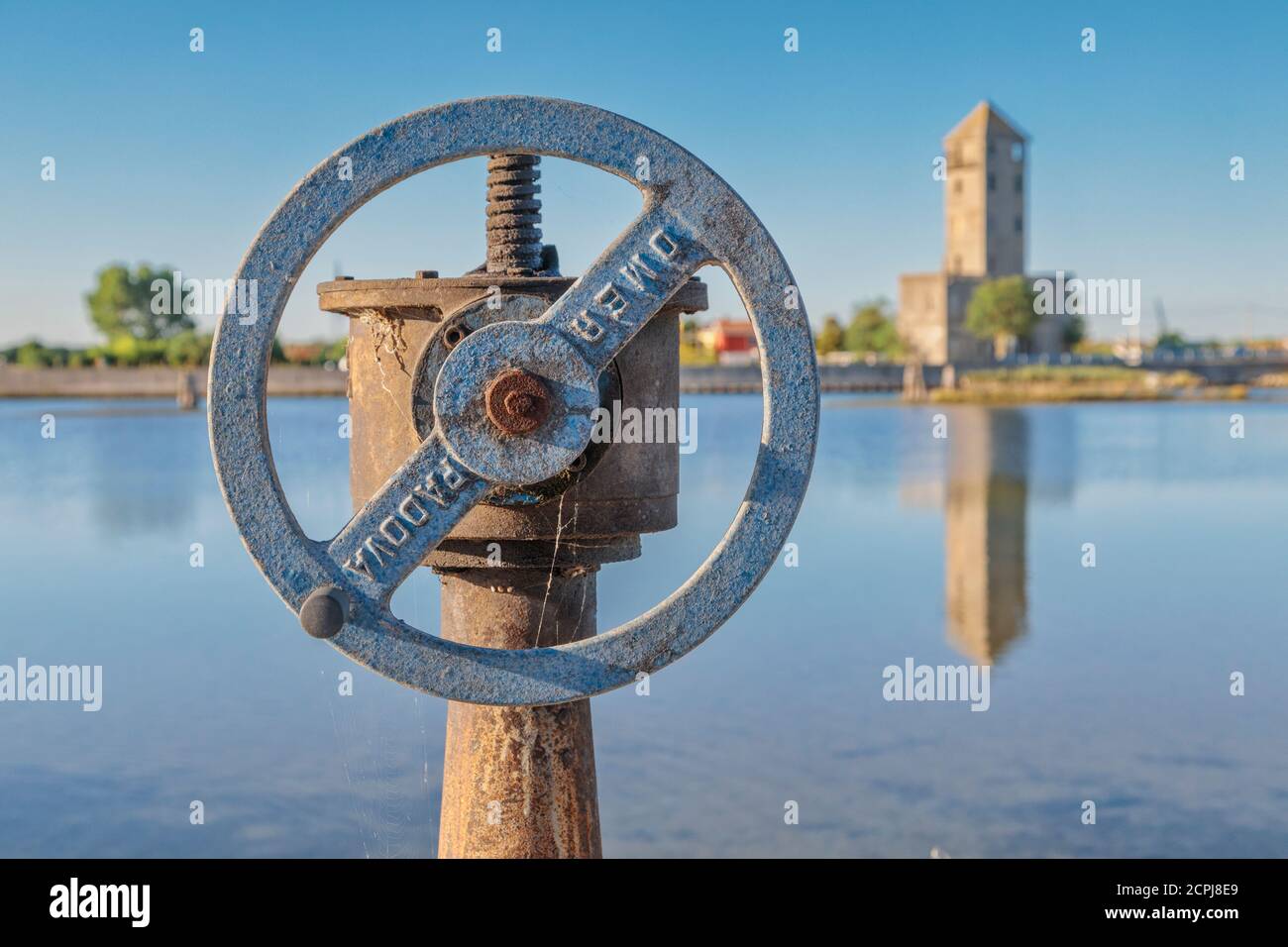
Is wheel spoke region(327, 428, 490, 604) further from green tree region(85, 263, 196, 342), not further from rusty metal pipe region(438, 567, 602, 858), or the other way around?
green tree region(85, 263, 196, 342)

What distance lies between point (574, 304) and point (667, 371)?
1.96 feet

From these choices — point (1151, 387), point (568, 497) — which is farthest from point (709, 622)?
point (1151, 387)

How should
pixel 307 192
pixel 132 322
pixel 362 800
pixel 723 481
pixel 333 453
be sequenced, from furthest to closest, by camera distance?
pixel 132 322
pixel 333 453
pixel 723 481
pixel 362 800
pixel 307 192

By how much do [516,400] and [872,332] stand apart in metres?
95.7

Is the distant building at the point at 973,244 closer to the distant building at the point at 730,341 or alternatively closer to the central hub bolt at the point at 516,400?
the distant building at the point at 730,341

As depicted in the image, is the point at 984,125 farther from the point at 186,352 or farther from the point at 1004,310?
the point at 186,352

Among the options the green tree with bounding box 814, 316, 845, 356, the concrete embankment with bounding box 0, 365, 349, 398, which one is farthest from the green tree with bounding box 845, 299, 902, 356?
the concrete embankment with bounding box 0, 365, 349, 398

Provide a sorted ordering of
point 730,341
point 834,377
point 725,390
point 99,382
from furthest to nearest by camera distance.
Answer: point 730,341 < point 834,377 < point 99,382 < point 725,390

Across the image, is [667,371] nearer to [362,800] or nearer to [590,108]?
[590,108]

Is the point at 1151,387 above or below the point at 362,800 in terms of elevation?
above

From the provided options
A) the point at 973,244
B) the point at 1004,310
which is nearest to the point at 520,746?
the point at 1004,310

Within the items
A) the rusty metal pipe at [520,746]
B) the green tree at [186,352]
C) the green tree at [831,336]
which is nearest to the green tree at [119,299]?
the green tree at [186,352]

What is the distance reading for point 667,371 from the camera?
3797mm

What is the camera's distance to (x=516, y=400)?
3.20 meters
